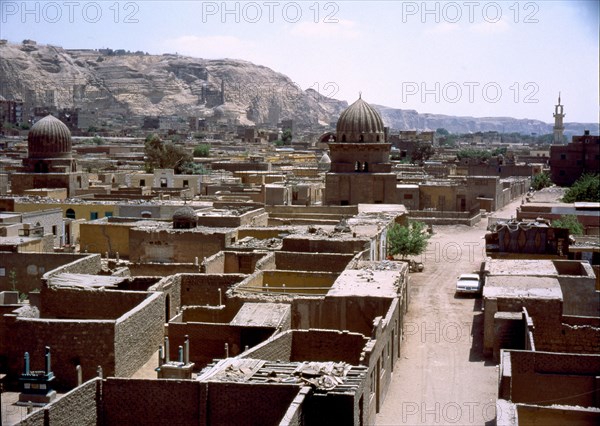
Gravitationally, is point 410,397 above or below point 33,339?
below

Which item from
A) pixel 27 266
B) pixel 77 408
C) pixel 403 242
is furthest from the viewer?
pixel 403 242

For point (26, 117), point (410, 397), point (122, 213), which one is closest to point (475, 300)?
point (410, 397)

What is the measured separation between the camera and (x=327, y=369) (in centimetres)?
1494

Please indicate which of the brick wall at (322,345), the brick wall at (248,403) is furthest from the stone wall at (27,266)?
the brick wall at (248,403)

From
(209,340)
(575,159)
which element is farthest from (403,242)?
(575,159)

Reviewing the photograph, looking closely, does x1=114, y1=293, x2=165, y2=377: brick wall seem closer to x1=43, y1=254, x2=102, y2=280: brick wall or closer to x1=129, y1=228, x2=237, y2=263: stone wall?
x1=43, y1=254, x2=102, y2=280: brick wall

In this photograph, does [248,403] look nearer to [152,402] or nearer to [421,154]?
[152,402]

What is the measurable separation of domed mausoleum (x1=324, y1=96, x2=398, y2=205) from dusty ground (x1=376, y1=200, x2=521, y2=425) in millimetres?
9946

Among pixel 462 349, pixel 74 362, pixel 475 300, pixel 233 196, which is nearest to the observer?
pixel 74 362

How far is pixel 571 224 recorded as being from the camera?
36.4 m

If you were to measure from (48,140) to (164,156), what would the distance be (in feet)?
73.6

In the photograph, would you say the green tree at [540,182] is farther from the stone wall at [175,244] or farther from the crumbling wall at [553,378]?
the crumbling wall at [553,378]

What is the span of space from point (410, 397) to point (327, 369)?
13.5 feet

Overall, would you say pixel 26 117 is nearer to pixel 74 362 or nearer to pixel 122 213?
pixel 122 213
